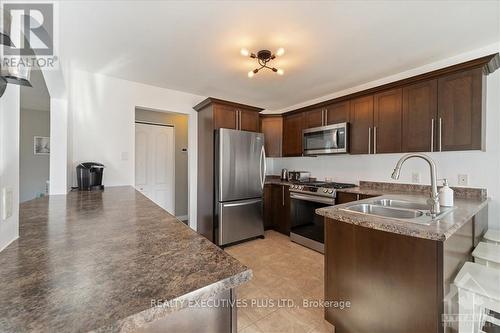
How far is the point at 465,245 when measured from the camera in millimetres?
1508

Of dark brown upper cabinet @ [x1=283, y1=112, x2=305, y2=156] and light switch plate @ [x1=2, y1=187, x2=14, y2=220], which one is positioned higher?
dark brown upper cabinet @ [x1=283, y1=112, x2=305, y2=156]

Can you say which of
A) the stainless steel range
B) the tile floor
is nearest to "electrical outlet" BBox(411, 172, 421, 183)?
the stainless steel range

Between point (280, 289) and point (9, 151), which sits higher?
point (9, 151)

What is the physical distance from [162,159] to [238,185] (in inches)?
74.6

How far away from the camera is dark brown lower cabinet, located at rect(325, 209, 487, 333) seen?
→ 1110 mm

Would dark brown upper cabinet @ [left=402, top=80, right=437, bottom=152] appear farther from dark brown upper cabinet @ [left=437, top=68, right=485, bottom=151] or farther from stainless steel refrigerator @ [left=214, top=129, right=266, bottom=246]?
stainless steel refrigerator @ [left=214, top=129, right=266, bottom=246]

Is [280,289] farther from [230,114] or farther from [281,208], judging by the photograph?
→ [230,114]

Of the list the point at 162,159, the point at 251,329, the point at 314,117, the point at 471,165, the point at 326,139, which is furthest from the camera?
the point at 162,159

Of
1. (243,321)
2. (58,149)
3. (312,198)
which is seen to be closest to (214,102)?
(58,149)

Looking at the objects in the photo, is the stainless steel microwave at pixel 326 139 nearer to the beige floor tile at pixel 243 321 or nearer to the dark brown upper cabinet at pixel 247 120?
the dark brown upper cabinet at pixel 247 120

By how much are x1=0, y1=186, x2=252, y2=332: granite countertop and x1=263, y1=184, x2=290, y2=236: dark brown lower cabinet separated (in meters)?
2.70

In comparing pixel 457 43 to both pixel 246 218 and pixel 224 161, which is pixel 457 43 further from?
pixel 246 218

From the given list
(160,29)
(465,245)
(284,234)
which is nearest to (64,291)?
(160,29)

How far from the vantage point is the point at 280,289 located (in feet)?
6.89
